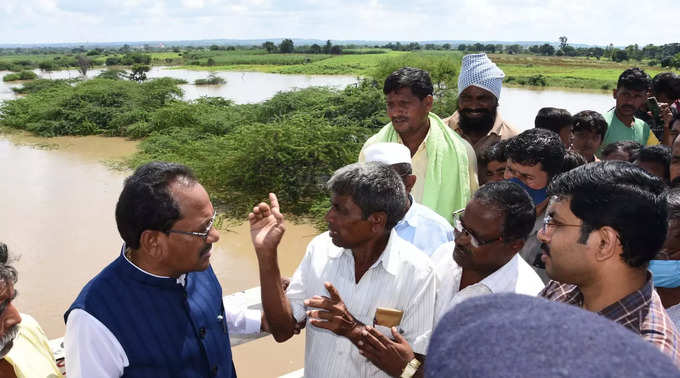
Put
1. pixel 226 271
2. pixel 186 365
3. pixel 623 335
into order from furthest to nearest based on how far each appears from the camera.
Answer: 1. pixel 226 271
2. pixel 186 365
3. pixel 623 335

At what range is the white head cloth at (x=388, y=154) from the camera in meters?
2.53

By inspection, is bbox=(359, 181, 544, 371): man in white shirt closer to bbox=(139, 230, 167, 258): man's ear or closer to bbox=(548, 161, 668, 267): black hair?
bbox=(548, 161, 668, 267): black hair

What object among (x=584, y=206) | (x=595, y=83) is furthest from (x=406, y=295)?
(x=595, y=83)

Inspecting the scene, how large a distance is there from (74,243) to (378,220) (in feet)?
23.0

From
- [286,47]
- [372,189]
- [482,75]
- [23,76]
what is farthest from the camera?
[286,47]

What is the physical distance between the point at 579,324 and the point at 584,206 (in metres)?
1.06

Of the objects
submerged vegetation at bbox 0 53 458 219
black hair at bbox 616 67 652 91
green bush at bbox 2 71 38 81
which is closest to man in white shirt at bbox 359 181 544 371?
black hair at bbox 616 67 652 91

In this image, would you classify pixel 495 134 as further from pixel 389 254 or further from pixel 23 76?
pixel 23 76

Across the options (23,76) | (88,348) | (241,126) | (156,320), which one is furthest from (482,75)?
(23,76)

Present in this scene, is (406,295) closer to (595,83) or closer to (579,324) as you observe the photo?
(579,324)

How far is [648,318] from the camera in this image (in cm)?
132

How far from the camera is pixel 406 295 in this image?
1.84 m

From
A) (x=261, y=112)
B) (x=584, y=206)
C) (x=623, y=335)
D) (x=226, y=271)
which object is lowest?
(x=226, y=271)

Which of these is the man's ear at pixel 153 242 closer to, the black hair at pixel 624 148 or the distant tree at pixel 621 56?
the black hair at pixel 624 148
